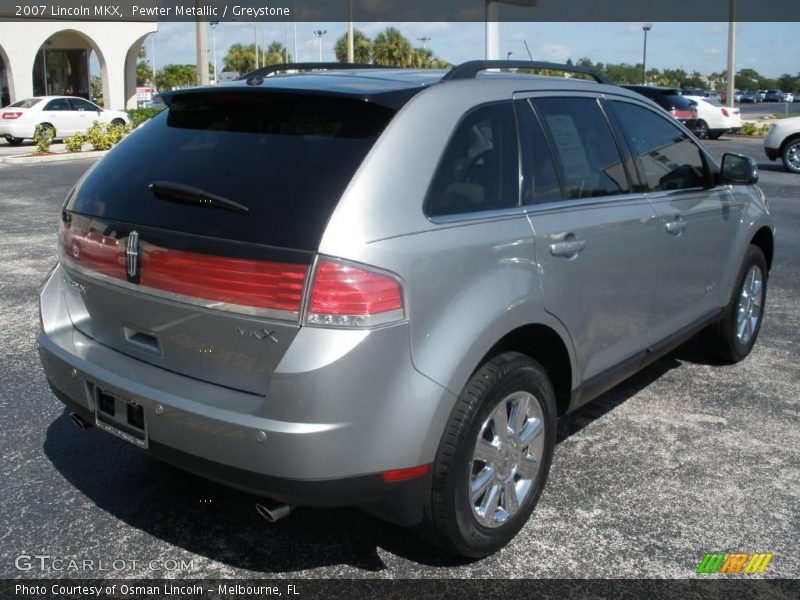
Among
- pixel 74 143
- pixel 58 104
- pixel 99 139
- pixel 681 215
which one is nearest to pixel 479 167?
pixel 681 215

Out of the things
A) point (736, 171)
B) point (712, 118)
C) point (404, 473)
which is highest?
point (712, 118)

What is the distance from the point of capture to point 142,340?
3023mm

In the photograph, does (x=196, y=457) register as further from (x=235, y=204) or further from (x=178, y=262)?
(x=235, y=204)

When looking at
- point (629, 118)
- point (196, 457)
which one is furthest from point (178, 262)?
point (629, 118)

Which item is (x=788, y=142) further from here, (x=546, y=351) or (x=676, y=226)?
(x=546, y=351)

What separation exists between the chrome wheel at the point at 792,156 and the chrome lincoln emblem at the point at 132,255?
17219mm

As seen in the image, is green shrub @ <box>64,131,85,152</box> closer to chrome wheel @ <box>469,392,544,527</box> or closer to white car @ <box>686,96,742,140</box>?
white car @ <box>686,96,742,140</box>

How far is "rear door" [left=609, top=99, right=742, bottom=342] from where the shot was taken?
13.8ft

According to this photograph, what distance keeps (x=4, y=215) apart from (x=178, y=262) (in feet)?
33.1

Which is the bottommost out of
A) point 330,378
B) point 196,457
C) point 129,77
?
point 196,457

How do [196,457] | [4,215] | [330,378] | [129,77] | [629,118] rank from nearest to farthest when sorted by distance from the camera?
[330,378] < [196,457] < [629,118] < [4,215] < [129,77]

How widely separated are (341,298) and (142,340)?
34.4 inches

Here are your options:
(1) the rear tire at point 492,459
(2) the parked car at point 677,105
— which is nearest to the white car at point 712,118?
(2) the parked car at point 677,105

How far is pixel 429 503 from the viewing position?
288cm
